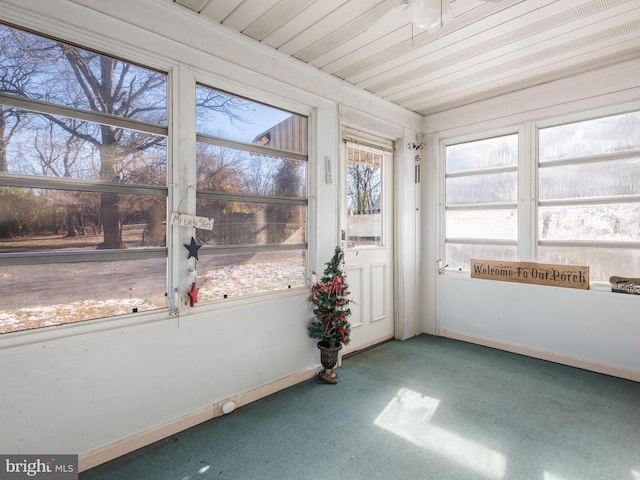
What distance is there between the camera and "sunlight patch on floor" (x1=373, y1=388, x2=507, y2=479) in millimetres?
1889

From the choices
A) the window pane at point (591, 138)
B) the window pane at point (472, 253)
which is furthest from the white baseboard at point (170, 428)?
the window pane at point (591, 138)

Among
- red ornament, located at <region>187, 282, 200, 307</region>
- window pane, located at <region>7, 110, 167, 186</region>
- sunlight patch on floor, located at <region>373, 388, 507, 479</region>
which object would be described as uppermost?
window pane, located at <region>7, 110, 167, 186</region>

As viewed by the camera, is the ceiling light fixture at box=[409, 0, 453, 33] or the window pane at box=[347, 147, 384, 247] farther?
the window pane at box=[347, 147, 384, 247]

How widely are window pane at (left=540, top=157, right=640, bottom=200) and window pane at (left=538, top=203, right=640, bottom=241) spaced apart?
12 cm

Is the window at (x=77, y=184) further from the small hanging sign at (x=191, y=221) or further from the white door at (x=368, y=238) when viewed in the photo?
the white door at (x=368, y=238)

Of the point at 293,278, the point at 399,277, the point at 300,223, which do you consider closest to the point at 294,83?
the point at 300,223

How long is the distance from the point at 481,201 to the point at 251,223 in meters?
2.62

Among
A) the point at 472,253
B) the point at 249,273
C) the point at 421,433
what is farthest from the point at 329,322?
the point at 472,253

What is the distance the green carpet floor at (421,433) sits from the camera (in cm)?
183

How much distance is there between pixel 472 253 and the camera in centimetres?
387

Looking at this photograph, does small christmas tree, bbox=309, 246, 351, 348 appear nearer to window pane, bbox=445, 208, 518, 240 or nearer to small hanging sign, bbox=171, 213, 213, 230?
small hanging sign, bbox=171, 213, 213, 230

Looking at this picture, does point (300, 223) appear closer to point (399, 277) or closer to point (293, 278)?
point (293, 278)

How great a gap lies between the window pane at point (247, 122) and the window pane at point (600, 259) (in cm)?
260
